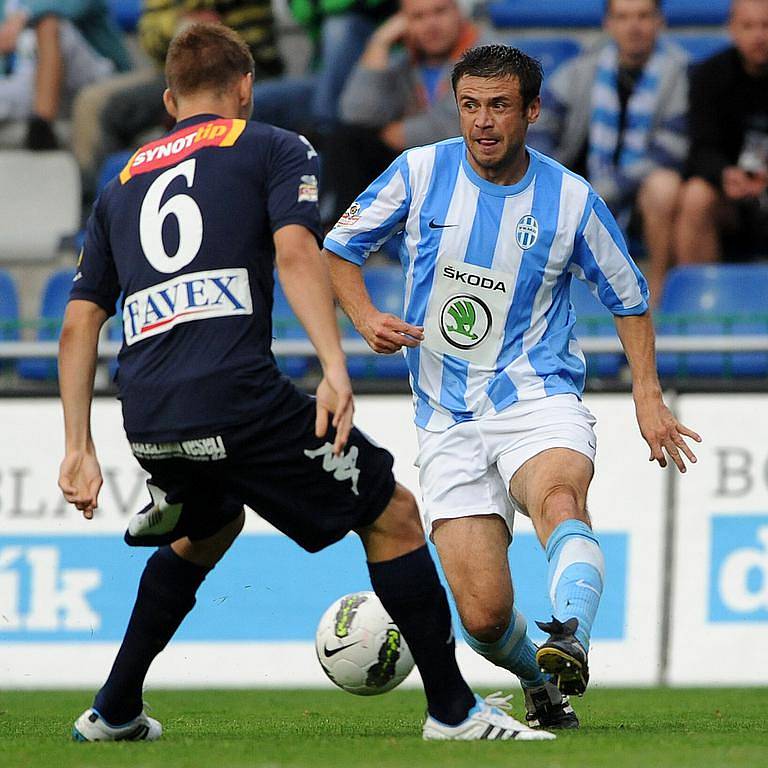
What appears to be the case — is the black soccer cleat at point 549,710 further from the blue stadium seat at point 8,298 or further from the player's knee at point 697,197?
the blue stadium seat at point 8,298

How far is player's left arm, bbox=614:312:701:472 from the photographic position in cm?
503

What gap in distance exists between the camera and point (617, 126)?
995 centimetres

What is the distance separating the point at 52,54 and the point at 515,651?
24.6ft

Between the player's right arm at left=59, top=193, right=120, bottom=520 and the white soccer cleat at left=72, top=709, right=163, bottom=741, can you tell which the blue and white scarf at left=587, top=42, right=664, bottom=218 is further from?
the white soccer cleat at left=72, top=709, right=163, bottom=741

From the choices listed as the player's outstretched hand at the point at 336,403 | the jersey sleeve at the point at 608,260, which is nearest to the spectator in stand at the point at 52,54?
the jersey sleeve at the point at 608,260

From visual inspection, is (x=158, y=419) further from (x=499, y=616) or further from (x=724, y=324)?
(x=724, y=324)

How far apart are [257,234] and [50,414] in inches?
161

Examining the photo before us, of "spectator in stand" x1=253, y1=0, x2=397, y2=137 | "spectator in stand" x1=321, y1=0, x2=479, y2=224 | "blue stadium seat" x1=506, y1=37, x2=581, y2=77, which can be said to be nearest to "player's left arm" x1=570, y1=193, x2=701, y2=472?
"spectator in stand" x1=321, y1=0, x2=479, y2=224

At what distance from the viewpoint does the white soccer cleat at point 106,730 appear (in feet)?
15.5

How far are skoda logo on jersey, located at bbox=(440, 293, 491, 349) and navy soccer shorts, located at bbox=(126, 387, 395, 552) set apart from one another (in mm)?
933

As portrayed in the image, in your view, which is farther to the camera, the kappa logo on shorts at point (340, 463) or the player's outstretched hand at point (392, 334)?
the player's outstretched hand at point (392, 334)

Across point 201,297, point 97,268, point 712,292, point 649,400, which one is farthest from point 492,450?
point 712,292

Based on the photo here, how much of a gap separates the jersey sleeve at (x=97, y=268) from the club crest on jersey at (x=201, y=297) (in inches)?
11.2

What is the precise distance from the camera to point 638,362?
5.20m
